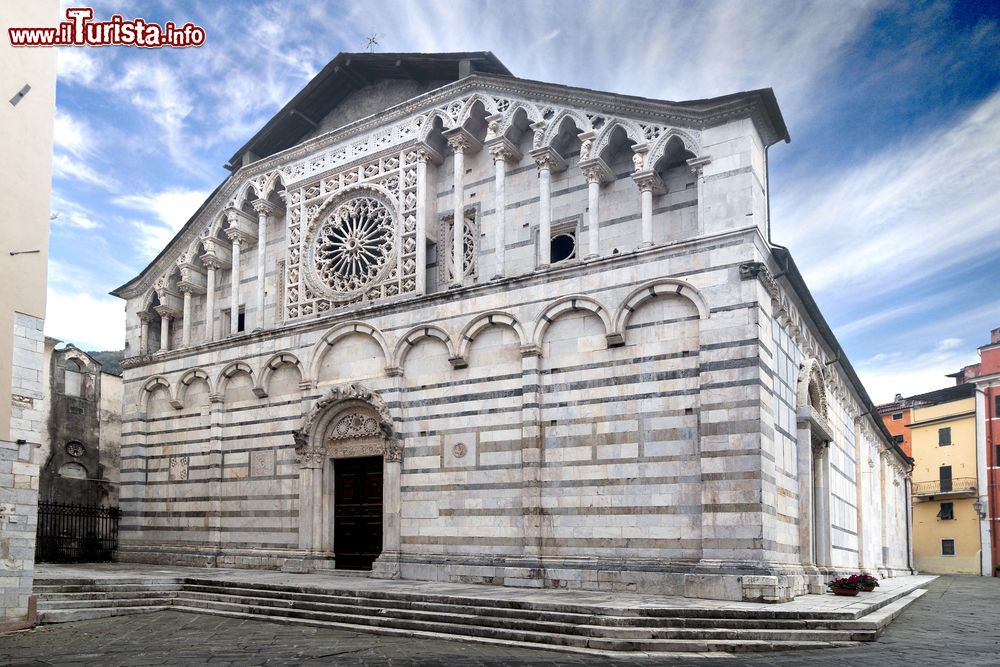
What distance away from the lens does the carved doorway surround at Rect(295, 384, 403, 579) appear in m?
19.0

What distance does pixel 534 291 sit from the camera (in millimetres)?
17734

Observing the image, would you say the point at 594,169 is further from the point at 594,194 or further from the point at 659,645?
the point at 659,645

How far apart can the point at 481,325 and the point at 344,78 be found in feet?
27.2

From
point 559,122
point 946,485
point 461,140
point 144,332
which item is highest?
point 461,140

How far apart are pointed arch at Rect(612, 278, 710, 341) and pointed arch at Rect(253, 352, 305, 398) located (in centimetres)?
874

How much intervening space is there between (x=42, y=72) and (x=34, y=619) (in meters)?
8.76

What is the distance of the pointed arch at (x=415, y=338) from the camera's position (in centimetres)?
1883

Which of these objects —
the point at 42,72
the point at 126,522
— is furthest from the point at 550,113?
the point at 126,522

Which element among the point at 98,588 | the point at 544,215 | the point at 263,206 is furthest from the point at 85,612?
the point at 263,206

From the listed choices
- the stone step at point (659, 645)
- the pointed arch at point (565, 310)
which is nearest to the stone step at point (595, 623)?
the stone step at point (659, 645)

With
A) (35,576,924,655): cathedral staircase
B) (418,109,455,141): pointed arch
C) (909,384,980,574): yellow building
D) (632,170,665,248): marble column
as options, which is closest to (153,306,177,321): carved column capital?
(418,109,455,141): pointed arch

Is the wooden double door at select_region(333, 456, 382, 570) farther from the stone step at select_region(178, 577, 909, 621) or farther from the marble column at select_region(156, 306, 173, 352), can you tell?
the marble column at select_region(156, 306, 173, 352)

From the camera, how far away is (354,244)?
21.3m

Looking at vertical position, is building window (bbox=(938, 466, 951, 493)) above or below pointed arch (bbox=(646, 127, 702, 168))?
below
